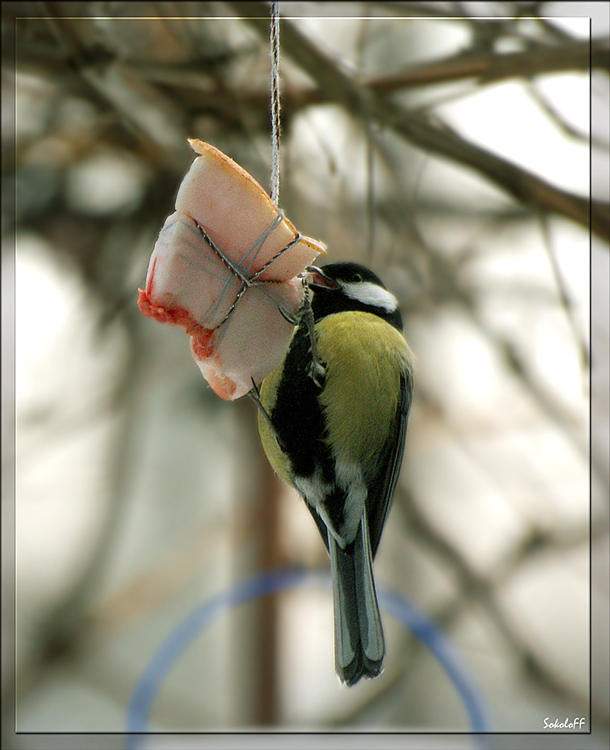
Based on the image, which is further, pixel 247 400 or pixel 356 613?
pixel 247 400

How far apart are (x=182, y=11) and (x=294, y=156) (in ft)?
1.78

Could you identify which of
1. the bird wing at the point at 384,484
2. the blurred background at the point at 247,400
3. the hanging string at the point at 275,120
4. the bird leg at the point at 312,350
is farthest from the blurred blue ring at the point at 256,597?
the hanging string at the point at 275,120

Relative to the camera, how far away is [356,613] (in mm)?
730

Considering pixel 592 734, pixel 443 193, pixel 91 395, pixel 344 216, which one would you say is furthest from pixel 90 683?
pixel 443 193

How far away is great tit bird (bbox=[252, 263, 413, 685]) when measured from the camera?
0.73 meters

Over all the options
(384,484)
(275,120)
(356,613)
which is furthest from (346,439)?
(275,120)

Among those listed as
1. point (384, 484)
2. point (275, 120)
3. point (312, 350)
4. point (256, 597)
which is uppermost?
point (275, 120)

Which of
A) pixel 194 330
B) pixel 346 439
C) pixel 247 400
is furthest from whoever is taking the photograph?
pixel 247 400

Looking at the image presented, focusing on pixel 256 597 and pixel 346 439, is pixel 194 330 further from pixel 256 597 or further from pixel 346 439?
pixel 256 597

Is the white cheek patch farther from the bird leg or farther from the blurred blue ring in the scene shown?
the blurred blue ring

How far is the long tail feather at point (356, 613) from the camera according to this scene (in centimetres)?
71

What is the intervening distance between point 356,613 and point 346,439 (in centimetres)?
20

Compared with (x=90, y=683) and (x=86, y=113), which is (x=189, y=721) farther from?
(x=86, y=113)

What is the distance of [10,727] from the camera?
2.06 m
